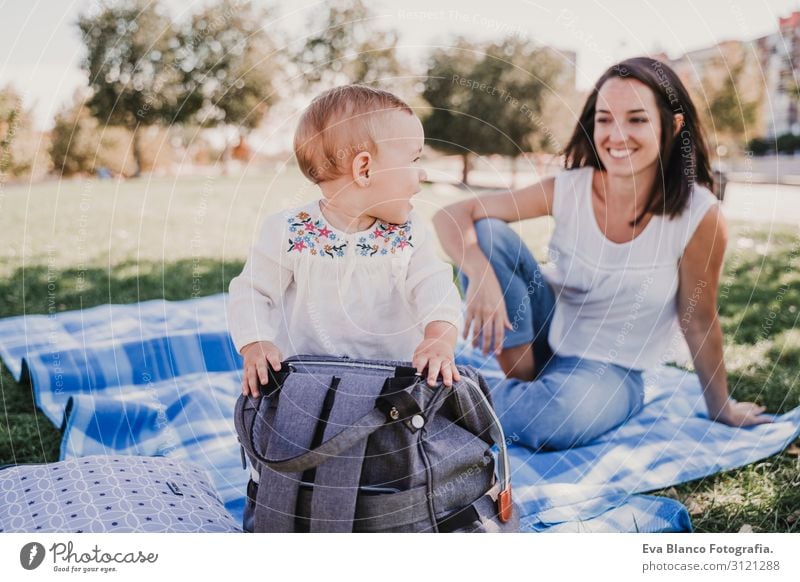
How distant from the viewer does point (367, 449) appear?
4.20ft

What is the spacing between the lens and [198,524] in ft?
4.72

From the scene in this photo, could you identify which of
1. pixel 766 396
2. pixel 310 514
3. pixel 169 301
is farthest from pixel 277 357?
pixel 169 301

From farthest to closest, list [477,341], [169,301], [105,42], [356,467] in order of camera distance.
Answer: [169,301] < [105,42] < [477,341] < [356,467]

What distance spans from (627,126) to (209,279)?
1985 millimetres

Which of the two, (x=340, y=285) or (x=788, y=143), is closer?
(x=340, y=285)

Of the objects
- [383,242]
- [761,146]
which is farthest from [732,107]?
[383,242]

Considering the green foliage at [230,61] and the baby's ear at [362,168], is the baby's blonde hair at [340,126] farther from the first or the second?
the green foliage at [230,61]

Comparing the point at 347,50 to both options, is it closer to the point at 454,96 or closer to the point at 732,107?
the point at 454,96

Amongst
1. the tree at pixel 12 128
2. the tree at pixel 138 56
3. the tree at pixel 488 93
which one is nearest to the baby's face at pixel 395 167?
the tree at pixel 488 93

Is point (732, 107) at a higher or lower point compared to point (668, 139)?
higher

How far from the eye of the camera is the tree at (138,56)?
8.00ft

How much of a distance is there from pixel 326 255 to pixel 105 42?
1.56m

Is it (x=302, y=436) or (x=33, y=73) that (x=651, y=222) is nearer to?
(x=302, y=436)

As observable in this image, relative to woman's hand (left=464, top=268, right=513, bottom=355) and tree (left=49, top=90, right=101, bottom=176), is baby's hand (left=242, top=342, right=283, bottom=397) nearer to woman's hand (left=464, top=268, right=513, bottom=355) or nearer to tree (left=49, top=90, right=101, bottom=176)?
woman's hand (left=464, top=268, right=513, bottom=355)
